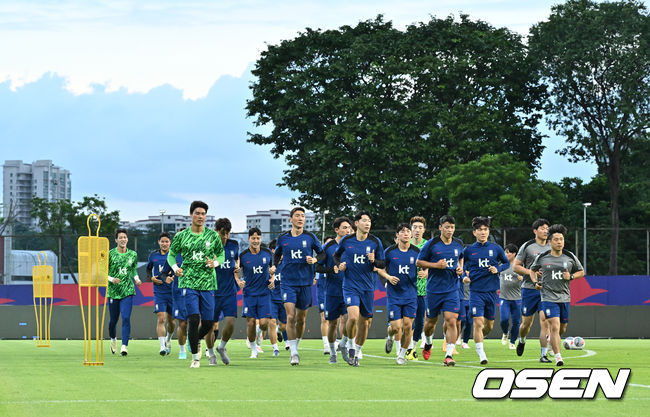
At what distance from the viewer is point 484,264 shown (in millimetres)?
18875

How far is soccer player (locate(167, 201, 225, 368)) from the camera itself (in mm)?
15789

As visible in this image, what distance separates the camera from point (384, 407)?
10680mm

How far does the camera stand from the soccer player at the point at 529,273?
17.9 m

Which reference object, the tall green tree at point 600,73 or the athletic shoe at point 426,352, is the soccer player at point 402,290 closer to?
the athletic shoe at point 426,352

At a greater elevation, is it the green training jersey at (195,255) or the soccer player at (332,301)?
the green training jersey at (195,255)

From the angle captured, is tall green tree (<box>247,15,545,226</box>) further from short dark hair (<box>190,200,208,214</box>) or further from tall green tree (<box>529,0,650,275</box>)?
short dark hair (<box>190,200,208,214</box>)

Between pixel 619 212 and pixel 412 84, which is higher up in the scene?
pixel 412 84

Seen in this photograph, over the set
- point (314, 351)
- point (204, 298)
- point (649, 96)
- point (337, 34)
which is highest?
point (337, 34)

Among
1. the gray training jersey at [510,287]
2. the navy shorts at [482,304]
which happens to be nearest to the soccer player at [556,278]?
the navy shorts at [482,304]

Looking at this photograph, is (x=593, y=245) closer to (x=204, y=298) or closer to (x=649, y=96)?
(x=649, y=96)

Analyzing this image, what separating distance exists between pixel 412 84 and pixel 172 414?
53.1 metres

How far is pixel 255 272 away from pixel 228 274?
2.45 meters

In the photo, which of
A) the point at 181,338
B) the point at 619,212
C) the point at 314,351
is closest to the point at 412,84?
the point at 619,212

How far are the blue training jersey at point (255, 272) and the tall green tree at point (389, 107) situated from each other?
128ft
